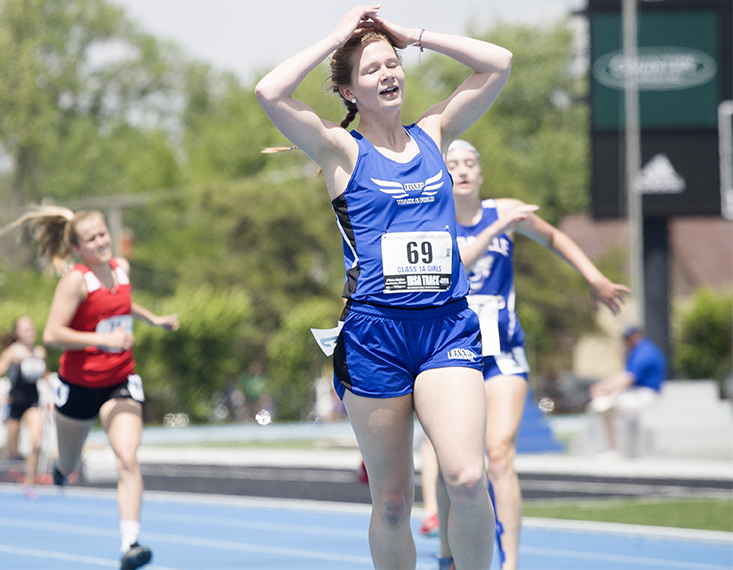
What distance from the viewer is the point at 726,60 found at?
20.8 metres

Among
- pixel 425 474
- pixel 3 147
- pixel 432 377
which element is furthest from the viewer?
pixel 3 147

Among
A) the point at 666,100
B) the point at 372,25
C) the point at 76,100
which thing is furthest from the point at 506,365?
the point at 76,100

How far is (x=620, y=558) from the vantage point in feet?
24.6

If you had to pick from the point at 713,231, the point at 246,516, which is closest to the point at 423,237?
the point at 246,516

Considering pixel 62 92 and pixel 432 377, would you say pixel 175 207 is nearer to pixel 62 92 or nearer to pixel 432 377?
pixel 62 92

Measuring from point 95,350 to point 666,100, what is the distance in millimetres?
16372

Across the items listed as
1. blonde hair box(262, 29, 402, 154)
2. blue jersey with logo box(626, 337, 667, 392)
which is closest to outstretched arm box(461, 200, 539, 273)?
blonde hair box(262, 29, 402, 154)

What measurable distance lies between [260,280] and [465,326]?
3739 centimetres

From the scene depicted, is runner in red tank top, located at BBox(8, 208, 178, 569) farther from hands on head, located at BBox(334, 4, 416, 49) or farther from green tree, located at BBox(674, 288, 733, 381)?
green tree, located at BBox(674, 288, 733, 381)

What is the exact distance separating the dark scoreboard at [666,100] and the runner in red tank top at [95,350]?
1499 centimetres

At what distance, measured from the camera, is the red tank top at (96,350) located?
22.4ft

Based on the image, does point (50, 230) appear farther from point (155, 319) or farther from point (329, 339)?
point (329, 339)

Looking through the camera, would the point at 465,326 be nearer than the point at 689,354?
Yes

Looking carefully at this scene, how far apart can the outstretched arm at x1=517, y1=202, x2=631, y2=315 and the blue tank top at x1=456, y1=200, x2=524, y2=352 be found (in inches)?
7.0
